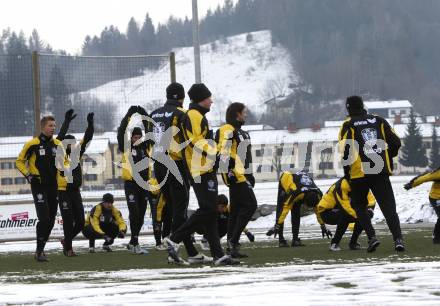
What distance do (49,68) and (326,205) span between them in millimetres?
11341

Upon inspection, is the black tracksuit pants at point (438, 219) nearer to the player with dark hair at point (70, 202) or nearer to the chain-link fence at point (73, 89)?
the player with dark hair at point (70, 202)

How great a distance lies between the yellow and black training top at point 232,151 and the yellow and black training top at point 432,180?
8.88 feet

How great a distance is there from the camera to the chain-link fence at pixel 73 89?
25.0 metres

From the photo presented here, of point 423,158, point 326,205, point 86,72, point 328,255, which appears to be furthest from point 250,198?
point 423,158

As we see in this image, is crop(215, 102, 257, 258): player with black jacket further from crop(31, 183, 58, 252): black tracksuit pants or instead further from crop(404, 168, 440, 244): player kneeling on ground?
crop(31, 183, 58, 252): black tracksuit pants

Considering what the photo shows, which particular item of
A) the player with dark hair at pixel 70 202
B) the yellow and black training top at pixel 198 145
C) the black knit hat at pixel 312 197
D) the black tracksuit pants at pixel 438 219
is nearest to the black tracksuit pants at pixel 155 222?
the player with dark hair at pixel 70 202

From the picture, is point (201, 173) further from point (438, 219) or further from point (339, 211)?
point (438, 219)

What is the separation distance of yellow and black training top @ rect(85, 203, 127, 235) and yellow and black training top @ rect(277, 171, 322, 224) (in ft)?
9.51

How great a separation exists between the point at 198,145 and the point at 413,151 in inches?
5025

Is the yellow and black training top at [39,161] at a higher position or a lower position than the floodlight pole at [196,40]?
lower

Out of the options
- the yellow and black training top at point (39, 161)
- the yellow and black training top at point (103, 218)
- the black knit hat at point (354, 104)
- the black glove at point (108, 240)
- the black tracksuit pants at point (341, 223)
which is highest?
the black knit hat at point (354, 104)

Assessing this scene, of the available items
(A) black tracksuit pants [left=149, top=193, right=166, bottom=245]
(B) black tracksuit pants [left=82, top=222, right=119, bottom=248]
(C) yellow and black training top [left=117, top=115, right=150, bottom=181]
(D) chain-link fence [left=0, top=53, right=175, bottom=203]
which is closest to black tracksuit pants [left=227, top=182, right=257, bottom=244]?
(A) black tracksuit pants [left=149, top=193, right=166, bottom=245]

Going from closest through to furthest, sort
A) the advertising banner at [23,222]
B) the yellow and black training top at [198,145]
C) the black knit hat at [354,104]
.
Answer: the yellow and black training top at [198,145]
the black knit hat at [354,104]
the advertising banner at [23,222]

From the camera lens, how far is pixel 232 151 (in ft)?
44.3
